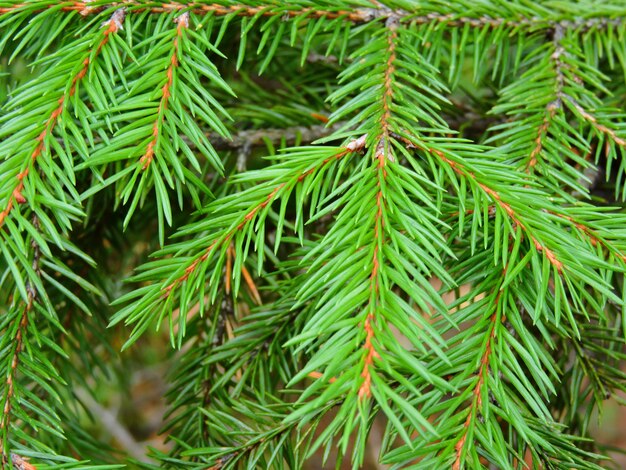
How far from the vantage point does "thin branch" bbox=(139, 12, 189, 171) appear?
48 centimetres

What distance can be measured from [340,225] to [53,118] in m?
0.25

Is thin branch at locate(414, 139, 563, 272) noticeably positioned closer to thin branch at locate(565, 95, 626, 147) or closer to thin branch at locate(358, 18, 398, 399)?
thin branch at locate(358, 18, 398, 399)

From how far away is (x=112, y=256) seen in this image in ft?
2.92

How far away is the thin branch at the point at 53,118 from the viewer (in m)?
0.47

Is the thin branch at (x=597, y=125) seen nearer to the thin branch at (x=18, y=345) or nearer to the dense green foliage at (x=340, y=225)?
the dense green foliage at (x=340, y=225)

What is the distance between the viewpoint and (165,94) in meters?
0.50

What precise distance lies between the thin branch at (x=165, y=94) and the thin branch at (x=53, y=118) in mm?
53

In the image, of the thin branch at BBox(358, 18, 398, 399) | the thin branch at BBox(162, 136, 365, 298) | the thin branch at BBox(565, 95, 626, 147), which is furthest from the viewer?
the thin branch at BBox(565, 95, 626, 147)

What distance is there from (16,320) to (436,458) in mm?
372

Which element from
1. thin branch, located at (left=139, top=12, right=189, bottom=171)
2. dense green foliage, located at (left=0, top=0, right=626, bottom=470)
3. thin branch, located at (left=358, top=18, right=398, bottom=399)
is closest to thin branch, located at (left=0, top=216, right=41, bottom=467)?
dense green foliage, located at (left=0, top=0, right=626, bottom=470)

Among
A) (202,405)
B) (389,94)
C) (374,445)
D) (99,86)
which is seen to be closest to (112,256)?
(202,405)

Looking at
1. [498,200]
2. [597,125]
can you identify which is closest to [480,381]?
[498,200]

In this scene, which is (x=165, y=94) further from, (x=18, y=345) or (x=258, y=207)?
(x=18, y=345)

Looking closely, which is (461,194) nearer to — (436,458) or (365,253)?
(365,253)
